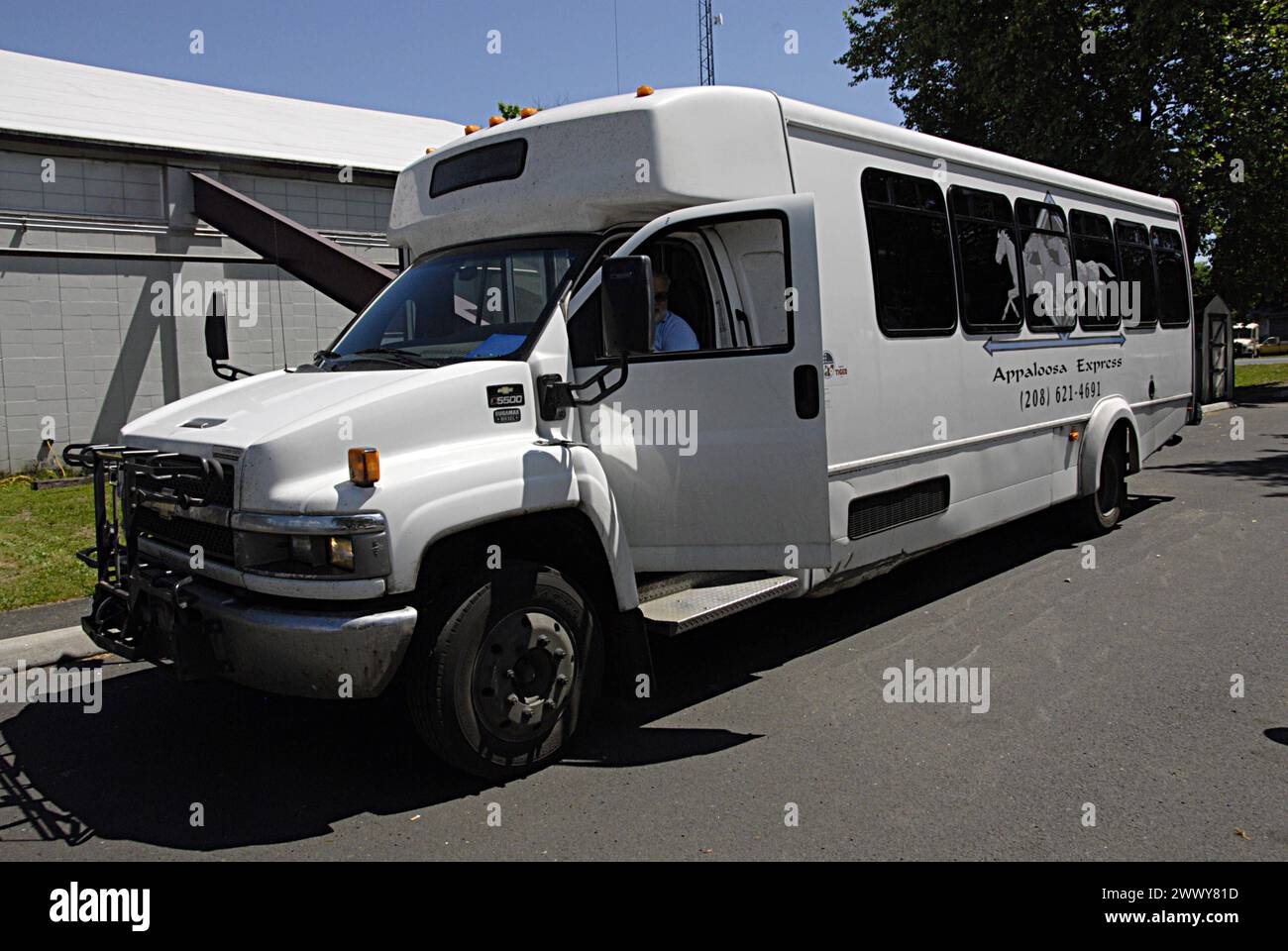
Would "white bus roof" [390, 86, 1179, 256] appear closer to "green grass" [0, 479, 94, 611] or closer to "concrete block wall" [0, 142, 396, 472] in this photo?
"green grass" [0, 479, 94, 611]

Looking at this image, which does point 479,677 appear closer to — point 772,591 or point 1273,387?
point 772,591

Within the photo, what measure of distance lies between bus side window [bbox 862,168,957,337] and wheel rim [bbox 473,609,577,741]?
284cm

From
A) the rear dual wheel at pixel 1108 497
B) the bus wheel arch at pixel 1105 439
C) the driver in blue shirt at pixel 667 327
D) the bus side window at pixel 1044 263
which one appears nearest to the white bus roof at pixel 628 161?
the driver in blue shirt at pixel 667 327

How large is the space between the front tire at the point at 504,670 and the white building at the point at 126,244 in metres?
11.4

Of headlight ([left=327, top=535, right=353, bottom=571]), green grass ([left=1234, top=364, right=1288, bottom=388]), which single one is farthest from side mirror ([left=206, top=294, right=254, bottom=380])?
green grass ([left=1234, top=364, right=1288, bottom=388])

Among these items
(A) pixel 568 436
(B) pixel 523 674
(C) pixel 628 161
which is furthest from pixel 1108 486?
(B) pixel 523 674

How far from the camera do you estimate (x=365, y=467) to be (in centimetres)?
404

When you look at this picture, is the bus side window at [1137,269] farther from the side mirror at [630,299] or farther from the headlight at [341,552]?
the headlight at [341,552]

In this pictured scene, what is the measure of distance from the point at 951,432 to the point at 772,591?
2.13m

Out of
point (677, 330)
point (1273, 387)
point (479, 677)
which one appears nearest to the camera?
point (479, 677)

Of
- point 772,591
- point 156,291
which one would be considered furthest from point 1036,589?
point 156,291

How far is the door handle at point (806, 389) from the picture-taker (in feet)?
16.6

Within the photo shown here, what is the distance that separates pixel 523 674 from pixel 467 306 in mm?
1845

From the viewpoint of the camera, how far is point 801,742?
16.1ft
